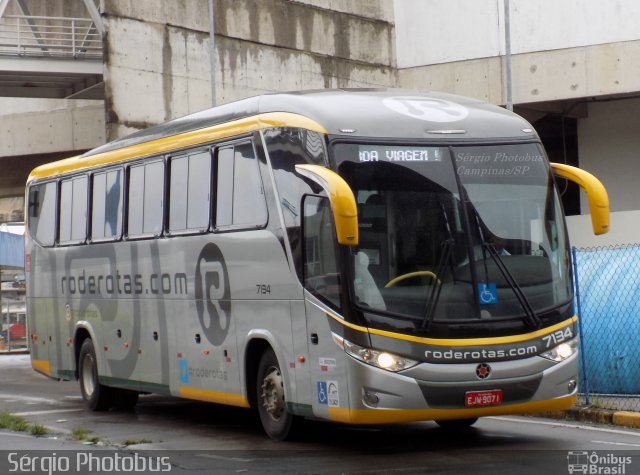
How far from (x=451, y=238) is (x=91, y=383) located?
8.25m

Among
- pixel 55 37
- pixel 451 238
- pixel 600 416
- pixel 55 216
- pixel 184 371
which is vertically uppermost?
pixel 55 37

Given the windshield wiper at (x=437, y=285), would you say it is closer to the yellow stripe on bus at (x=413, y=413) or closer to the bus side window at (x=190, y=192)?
the yellow stripe on bus at (x=413, y=413)

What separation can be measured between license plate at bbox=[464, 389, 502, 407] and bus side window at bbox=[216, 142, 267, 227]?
9.44 feet

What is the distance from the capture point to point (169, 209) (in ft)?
49.2

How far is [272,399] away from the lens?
12.8 meters

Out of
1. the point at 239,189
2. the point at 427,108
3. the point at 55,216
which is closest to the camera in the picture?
the point at 427,108

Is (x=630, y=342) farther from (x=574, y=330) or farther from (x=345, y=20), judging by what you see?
(x=345, y=20)

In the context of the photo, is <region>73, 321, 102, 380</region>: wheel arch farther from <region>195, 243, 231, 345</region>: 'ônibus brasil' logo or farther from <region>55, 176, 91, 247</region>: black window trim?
<region>195, 243, 231, 345</region>: 'ônibus brasil' logo

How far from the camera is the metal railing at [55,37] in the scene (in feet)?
108

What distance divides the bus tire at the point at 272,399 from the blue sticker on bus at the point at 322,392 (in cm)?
83

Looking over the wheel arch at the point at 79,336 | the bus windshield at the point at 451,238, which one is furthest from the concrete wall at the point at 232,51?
the bus windshield at the point at 451,238

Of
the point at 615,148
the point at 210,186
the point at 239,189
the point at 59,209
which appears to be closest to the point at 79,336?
the point at 59,209

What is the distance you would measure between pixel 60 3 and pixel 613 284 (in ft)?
85.2

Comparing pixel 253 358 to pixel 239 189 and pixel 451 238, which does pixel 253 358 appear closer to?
pixel 239 189
